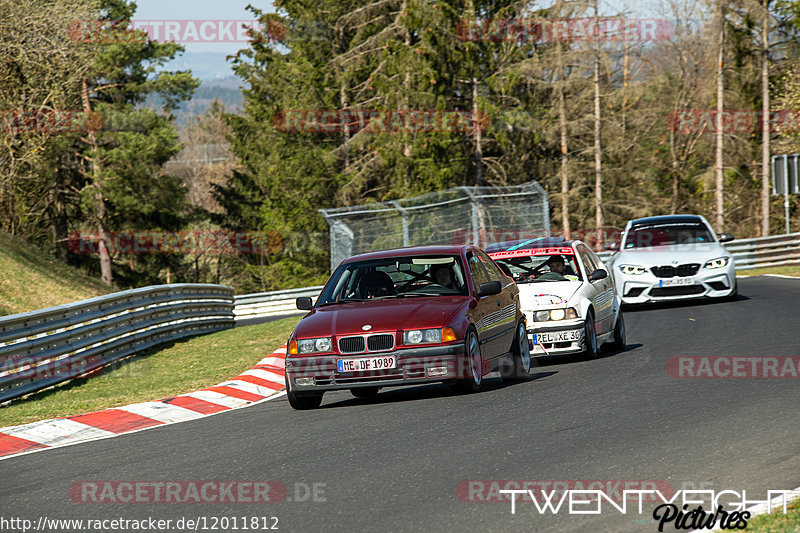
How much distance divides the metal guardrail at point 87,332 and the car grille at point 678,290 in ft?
29.0

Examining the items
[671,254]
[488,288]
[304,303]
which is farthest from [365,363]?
[671,254]

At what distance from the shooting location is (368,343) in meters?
9.41

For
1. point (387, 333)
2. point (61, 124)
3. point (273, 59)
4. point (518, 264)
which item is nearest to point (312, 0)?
point (273, 59)

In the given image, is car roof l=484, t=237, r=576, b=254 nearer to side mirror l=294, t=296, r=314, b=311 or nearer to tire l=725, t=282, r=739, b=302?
side mirror l=294, t=296, r=314, b=311

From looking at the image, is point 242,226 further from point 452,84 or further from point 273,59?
point 452,84

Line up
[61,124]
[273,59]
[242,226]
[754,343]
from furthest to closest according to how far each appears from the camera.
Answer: [242,226]
[273,59]
[61,124]
[754,343]

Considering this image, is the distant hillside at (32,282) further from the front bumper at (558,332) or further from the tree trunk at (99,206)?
the tree trunk at (99,206)

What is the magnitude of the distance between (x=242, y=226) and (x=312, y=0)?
17.5 m

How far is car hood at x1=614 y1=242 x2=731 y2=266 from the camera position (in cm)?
1831

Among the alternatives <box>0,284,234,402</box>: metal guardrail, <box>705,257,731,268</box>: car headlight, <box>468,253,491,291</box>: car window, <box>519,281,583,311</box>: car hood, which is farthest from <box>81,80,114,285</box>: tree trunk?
<box>468,253,491,291</box>: car window

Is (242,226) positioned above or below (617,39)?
below

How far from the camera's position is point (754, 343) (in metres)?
12.7

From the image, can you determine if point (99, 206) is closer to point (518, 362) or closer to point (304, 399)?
point (518, 362)

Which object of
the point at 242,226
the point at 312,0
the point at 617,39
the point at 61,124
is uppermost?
the point at 312,0
